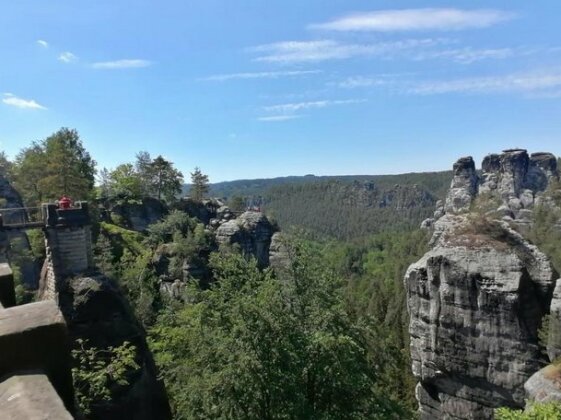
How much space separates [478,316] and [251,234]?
1408 inches

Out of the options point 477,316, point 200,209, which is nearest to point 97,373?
point 477,316

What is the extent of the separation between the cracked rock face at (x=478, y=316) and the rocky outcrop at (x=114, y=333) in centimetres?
1494

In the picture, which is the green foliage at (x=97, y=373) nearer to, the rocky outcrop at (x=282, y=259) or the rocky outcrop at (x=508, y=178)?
the rocky outcrop at (x=282, y=259)

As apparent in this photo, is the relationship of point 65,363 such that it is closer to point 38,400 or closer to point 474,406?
point 38,400

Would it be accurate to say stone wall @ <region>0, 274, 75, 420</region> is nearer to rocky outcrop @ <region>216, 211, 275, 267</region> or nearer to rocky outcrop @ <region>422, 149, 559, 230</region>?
rocky outcrop @ <region>216, 211, 275, 267</region>

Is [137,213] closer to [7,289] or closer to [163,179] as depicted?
[163,179]

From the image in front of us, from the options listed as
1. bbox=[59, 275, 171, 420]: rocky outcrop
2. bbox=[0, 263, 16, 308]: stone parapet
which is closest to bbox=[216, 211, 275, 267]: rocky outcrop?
bbox=[59, 275, 171, 420]: rocky outcrop

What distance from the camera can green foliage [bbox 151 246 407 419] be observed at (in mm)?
14117

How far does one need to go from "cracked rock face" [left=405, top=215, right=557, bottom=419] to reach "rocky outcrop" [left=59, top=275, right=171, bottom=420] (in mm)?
14945

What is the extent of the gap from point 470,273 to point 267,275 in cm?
1287

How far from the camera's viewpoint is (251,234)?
57.4 metres

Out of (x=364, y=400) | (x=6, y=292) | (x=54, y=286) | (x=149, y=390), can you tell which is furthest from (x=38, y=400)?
(x=54, y=286)

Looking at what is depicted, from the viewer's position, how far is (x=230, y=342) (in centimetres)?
1451

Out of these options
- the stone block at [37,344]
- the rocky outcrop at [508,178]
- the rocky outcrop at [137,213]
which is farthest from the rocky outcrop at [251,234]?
the rocky outcrop at [508,178]
